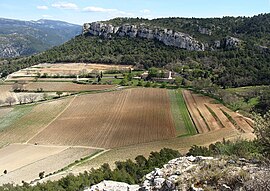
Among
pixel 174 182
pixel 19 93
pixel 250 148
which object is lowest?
pixel 19 93

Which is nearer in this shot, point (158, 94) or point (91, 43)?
point (158, 94)

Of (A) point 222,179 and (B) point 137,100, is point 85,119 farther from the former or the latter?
(A) point 222,179

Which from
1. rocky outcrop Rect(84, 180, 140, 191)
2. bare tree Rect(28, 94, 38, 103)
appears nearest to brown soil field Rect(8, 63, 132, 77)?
bare tree Rect(28, 94, 38, 103)

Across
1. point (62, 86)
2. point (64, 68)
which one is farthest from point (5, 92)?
point (64, 68)

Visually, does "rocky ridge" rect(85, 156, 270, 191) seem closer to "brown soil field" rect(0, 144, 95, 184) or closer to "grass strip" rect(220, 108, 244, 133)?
"brown soil field" rect(0, 144, 95, 184)

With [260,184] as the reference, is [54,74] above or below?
below

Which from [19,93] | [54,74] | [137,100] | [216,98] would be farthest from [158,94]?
[54,74]
